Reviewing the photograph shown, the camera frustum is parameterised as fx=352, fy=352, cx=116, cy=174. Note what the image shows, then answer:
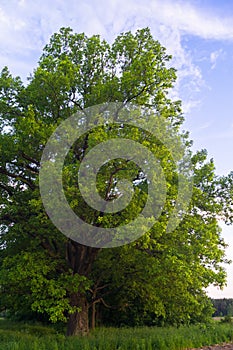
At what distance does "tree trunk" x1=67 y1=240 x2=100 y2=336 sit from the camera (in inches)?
716

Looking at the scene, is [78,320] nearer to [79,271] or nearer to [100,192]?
[79,271]

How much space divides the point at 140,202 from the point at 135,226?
2.06 meters

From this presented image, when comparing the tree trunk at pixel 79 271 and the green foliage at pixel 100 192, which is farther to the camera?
the tree trunk at pixel 79 271

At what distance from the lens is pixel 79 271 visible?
1883cm

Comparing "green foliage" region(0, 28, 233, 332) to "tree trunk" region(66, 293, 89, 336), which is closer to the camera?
"green foliage" region(0, 28, 233, 332)

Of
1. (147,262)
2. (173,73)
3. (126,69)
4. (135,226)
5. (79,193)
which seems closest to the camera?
(135,226)

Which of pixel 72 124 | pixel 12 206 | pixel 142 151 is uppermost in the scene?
pixel 72 124

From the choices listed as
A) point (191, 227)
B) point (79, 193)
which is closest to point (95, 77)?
point (79, 193)

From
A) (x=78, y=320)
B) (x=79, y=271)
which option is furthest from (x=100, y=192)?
(x=78, y=320)

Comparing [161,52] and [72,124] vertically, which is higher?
[161,52]

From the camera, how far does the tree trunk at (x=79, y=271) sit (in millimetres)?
18188

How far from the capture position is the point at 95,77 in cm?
2070

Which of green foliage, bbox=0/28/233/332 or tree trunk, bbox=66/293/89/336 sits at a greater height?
green foliage, bbox=0/28/233/332

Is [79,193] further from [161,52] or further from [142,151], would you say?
[161,52]
